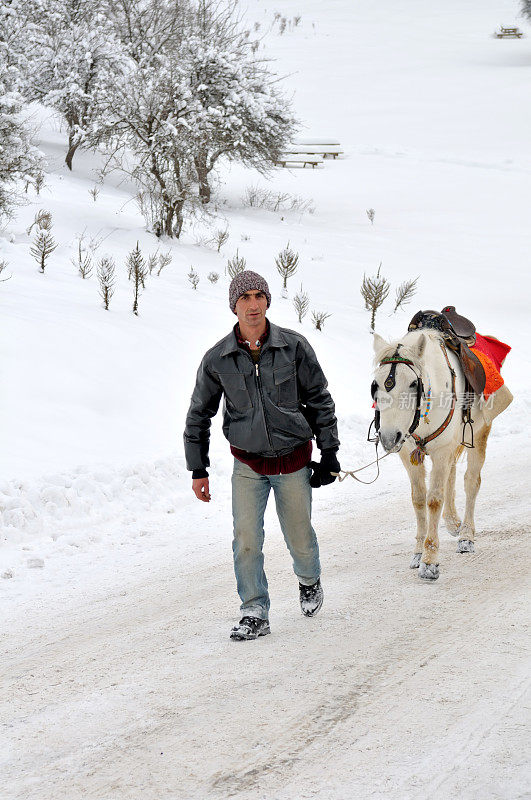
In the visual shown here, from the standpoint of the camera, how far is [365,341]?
46.8ft

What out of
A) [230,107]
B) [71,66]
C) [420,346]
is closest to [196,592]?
[420,346]

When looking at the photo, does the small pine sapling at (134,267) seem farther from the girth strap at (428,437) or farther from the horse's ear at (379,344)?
the horse's ear at (379,344)

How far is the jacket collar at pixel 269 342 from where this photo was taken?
4285 millimetres

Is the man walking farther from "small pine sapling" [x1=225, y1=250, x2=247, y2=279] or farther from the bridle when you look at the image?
"small pine sapling" [x1=225, y1=250, x2=247, y2=279]

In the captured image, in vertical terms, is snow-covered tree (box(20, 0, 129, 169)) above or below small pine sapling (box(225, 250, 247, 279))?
above

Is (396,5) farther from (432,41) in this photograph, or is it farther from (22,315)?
(22,315)

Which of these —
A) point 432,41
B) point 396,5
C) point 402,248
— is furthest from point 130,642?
point 396,5

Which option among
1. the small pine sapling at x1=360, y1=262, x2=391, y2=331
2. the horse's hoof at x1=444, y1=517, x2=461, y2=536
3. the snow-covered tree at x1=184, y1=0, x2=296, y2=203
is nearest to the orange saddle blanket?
the horse's hoof at x1=444, y1=517, x2=461, y2=536

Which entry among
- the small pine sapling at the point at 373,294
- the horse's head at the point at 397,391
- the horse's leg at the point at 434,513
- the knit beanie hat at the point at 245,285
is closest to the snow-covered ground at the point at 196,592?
the horse's leg at the point at 434,513

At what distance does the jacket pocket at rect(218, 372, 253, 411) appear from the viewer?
4.30 metres

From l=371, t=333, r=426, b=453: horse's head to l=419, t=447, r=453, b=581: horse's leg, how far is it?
31.8 inches

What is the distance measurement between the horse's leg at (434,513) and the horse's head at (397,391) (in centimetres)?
81

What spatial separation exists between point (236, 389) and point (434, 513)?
6.98ft

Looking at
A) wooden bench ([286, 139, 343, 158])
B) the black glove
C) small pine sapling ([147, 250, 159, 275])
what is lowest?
the black glove
